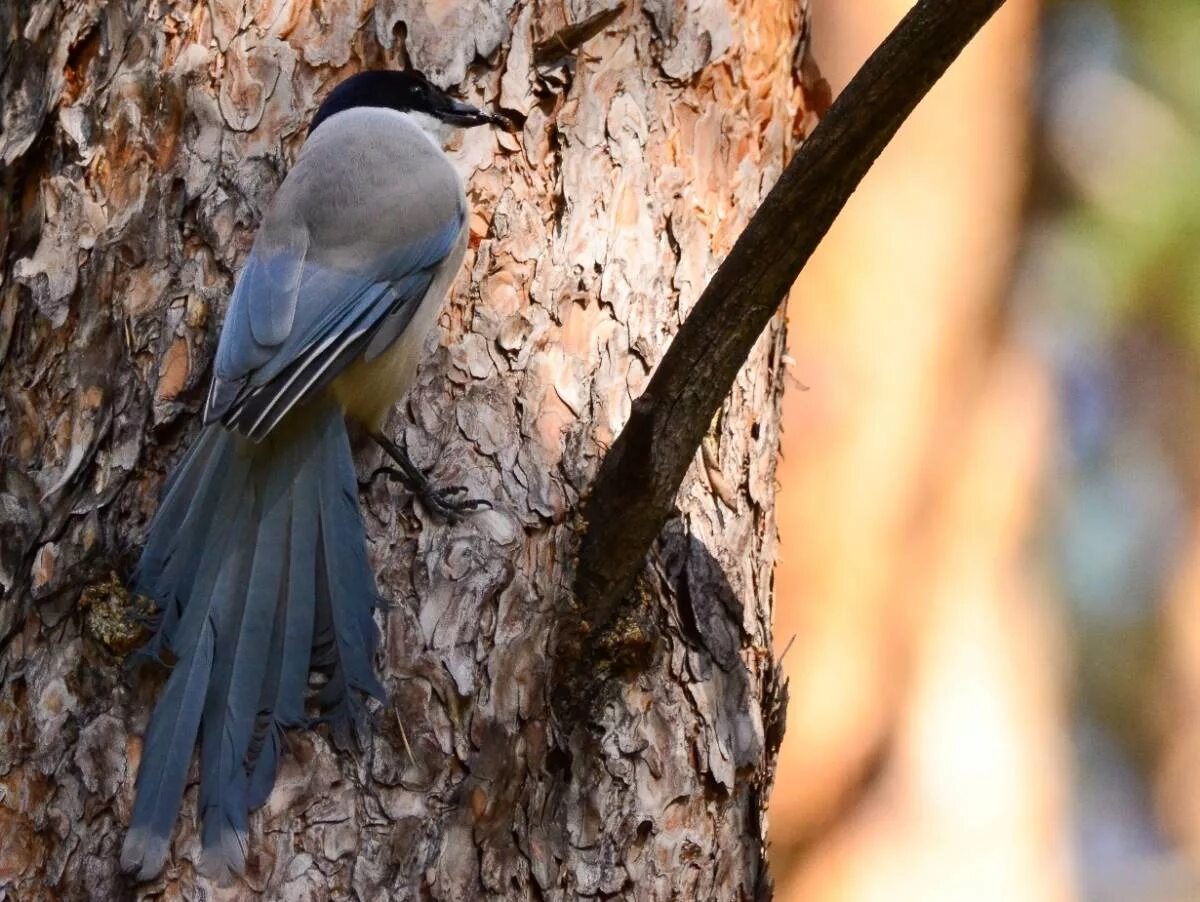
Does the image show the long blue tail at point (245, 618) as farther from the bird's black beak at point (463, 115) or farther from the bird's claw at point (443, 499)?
the bird's black beak at point (463, 115)

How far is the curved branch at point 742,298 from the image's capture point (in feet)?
5.64

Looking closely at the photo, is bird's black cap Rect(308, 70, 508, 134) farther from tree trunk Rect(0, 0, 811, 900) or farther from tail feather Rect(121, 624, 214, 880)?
tail feather Rect(121, 624, 214, 880)

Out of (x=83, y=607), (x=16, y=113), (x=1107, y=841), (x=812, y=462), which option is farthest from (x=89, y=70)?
(x=1107, y=841)

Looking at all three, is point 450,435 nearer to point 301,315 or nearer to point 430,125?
point 301,315

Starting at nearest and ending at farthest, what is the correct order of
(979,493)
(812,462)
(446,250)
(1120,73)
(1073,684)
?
(446,250)
(812,462)
(979,493)
(1073,684)
(1120,73)

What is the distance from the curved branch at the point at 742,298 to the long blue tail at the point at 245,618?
0.36 metres

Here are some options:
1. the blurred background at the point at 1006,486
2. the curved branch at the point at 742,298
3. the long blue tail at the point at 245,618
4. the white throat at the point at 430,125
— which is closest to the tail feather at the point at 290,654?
Result: the long blue tail at the point at 245,618

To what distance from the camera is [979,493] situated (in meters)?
4.02

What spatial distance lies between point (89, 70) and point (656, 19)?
3.28 feet

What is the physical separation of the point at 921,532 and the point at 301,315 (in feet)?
6.92

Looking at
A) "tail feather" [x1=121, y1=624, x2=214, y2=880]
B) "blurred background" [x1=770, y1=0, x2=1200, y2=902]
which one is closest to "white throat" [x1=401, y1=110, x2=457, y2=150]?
"tail feather" [x1=121, y1=624, x2=214, y2=880]

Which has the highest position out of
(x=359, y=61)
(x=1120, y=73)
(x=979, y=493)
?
(x=1120, y=73)

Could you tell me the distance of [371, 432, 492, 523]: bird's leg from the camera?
6.83ft

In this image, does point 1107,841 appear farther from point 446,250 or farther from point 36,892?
point 36,892
